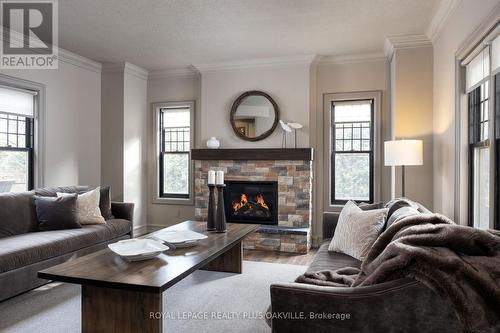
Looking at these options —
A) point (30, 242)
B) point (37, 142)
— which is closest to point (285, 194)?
point (30, 242)

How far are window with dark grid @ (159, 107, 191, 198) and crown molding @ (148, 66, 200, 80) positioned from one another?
1.73 ft

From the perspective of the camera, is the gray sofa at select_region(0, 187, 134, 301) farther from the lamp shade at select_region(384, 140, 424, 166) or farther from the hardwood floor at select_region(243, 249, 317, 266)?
the lamp shade at select_region(384, 140, 424, 166)

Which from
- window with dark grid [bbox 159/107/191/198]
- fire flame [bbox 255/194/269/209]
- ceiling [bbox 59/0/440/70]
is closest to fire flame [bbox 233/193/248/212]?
fire flame [bbox 255/194/269/209]

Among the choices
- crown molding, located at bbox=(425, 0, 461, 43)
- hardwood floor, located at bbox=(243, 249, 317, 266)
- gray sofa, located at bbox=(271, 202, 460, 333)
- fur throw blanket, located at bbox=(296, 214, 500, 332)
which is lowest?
hardwood floor, located at bbox=(243, 249, 317, 266)

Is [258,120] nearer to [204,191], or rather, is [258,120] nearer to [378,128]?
[204,191]

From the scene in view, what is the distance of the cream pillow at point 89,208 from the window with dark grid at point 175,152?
175 cm

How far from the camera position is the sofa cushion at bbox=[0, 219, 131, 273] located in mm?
2727

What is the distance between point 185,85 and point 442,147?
3.80m

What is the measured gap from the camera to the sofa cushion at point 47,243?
2727 mm

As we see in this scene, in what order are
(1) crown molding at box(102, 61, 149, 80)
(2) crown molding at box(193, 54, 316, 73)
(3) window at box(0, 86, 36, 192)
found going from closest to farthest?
(3) window at box(0, 86, 36, 192) → (2) crown molding at box(193, 54, 316, 73) → (1) crown molding at box(102, 61, 149, 80)

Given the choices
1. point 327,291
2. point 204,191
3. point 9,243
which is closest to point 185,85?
point 204,191

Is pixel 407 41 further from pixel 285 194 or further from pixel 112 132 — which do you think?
pixel 112 132

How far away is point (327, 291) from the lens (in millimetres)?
1425

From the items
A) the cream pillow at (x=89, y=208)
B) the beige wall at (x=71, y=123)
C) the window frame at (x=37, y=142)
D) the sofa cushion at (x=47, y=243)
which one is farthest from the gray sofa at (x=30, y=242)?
the beige wall at (x=71, y=123)
